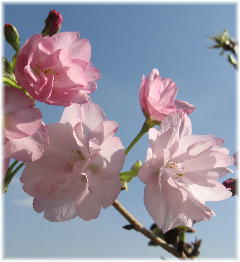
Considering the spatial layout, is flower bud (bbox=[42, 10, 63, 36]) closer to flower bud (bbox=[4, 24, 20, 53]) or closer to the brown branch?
flower bud (bbox=[4, 24, 20, 53])

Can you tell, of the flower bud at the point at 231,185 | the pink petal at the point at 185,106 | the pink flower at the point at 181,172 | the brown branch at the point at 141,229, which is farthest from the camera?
the flower bud at the point at 231,185

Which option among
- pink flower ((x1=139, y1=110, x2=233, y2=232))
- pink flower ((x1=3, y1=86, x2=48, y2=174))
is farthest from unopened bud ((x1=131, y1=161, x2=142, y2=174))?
pink flower ((x1=3, y1=86, x2=48, y2=174))

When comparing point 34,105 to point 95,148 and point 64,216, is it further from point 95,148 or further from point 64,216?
point 64,216

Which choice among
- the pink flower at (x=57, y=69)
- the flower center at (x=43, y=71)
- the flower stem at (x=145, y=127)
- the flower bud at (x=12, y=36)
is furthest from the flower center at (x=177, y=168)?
the flower bud at (x=12, y=36)

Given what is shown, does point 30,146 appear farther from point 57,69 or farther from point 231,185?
A: point 231,185

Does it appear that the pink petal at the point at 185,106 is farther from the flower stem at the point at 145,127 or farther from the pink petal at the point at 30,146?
the pink petal at the point at 30,146

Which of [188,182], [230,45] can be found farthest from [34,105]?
[230,45]

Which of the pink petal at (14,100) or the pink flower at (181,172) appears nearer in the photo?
the pink petal at (14,100)
